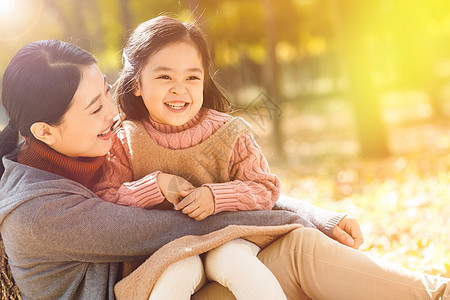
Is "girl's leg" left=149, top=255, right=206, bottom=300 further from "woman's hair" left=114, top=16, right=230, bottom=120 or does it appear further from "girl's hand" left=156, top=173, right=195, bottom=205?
"woman's hair" left=114, top=16, right=230, bottom=120

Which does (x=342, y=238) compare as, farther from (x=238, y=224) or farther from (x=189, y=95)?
(x=189, y=95)

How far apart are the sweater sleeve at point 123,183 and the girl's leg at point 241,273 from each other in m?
0.39

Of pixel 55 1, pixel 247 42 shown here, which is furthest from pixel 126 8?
pixel 247 42

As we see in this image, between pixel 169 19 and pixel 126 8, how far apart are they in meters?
5.77

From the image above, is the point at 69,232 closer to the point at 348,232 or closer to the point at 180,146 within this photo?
the point at 180,146

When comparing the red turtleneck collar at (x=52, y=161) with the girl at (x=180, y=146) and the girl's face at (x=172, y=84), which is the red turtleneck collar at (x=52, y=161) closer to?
the girl at (x=180, y=146)

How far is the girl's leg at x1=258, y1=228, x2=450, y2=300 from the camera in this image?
2.36 m

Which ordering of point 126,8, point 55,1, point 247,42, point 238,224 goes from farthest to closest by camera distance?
point 247,42 < point 55,1 < point 126,8 < point 238,224

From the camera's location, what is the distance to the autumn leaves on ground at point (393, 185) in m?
4.24

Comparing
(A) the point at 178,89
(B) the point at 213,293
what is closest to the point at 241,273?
(B) the point at 213,293

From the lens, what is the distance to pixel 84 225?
2.29 meters

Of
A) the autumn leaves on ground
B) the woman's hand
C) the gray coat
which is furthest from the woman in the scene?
the autumn leaves on ground

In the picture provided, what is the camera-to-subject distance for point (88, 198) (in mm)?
2402

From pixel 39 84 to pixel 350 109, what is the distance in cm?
890
